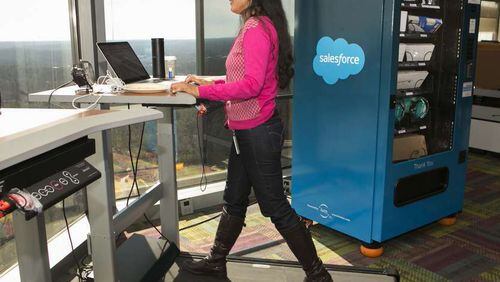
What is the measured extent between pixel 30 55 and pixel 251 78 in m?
1.40

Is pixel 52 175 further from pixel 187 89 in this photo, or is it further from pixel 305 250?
pixel 305 250

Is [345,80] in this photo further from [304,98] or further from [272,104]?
[272,104]

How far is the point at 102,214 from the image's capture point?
1.71m

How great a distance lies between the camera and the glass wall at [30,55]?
93.6 inches

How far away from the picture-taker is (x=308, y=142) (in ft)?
10.0

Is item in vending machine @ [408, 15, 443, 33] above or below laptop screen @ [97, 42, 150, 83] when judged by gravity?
above

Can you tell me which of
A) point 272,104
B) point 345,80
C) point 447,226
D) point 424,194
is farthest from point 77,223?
point 447,226

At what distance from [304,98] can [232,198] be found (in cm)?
105

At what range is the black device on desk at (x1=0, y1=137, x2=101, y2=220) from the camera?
114 cm

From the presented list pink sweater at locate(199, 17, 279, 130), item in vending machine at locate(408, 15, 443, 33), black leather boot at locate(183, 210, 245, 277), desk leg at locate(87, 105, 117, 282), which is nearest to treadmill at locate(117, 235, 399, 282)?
black leather boot at locate(183, 210, 245, 277)

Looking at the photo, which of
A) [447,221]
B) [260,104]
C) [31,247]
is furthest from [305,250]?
[447,221]

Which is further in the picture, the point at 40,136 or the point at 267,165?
the point at 267,165

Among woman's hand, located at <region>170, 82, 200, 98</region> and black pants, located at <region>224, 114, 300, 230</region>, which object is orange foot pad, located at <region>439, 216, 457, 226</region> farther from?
woman's hand, located at <region>170, 82, 200, 98</region>

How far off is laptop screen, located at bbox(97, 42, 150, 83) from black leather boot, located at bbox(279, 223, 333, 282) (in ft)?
3.51
